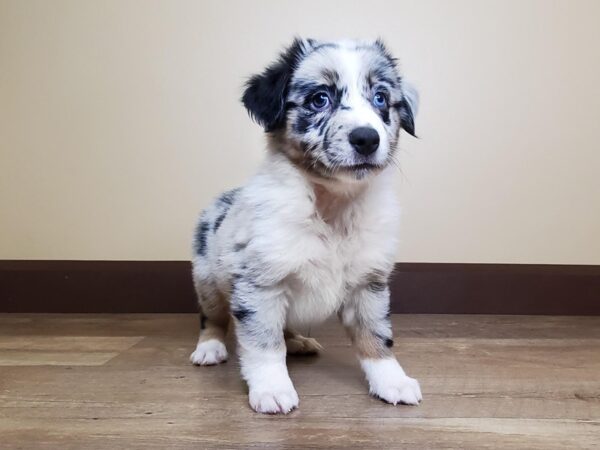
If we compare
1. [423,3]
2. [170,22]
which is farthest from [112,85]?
[423,3]

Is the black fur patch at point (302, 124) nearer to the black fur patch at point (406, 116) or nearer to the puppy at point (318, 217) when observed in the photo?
the puppy at point (318, 217)

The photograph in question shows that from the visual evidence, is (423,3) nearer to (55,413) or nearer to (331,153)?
(331,153)

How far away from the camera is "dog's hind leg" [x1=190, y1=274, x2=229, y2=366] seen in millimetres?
2068

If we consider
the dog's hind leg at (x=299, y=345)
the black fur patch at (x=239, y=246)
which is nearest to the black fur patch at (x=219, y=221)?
the black fur patch at (x=239, y=246)

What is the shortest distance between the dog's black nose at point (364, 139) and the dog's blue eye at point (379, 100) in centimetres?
19

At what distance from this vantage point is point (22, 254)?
2.98 metres

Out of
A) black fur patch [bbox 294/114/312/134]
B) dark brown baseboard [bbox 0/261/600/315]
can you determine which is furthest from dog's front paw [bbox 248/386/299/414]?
dark brown baseboard [bbox 0/261/600/315]

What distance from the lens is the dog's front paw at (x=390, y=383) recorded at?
1.64 meters

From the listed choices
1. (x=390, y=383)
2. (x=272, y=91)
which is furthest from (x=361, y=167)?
(x=390, y=383)

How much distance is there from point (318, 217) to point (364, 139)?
29cm

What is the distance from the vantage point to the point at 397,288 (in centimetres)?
287

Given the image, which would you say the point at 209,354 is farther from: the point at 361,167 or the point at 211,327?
the point at 361,167

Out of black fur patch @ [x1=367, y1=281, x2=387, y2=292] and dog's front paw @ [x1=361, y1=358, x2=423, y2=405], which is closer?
dog's front paw @ [x1=361, y1=358, x2=423, y2=405]

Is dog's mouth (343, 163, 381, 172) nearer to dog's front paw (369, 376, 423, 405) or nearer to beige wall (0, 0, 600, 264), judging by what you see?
dog's front paw (369, 376, 423, 405)
